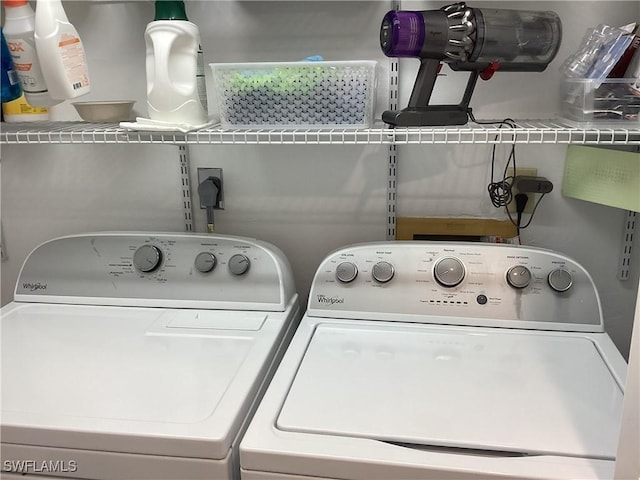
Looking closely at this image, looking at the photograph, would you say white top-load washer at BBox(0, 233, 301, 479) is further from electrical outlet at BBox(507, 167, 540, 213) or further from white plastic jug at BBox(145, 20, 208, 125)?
electrical outlet at BBox(507, 167, 540, 213)

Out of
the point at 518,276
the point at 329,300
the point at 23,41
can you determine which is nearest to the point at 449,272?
the point at 518,276

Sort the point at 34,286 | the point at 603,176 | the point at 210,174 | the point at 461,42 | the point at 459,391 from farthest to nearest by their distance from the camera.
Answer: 1. the point at 210,174
2. the point at 34,286
3. the point at 603,176
4. the point at 461,42
5. the point at 459,391

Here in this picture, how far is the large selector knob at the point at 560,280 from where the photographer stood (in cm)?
129

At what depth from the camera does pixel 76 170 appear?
165 cm

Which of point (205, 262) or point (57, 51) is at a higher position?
point (57, 51)

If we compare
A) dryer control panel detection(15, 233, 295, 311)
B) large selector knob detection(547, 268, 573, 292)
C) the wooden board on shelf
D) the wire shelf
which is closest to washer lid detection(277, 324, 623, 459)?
large selector knob detection(547, 268, 573, 292)

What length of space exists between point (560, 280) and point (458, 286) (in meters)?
0.23

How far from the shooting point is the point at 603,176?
1.37m

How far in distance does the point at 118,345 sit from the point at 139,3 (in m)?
0.90

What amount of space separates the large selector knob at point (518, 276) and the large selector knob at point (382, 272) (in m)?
0.27

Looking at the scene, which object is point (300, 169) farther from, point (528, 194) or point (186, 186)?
point (528, 194)

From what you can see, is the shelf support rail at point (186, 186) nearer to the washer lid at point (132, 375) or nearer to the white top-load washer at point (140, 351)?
the white top-load washer at point (140, 351)

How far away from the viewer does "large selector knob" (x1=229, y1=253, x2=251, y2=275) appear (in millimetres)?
1390

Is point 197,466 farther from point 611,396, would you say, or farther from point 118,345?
point 611,396
